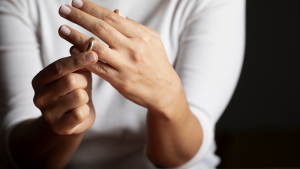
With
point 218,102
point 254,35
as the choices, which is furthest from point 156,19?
point 254,35

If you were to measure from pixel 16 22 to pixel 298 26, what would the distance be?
0.66 m

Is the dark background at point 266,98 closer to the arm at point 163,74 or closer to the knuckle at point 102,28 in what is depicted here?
the arm at point 163,74

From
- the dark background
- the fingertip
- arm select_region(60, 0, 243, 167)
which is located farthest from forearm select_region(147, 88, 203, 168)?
the dark background

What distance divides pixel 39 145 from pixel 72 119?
110mm

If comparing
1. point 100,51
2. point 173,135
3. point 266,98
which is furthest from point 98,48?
point 266,98

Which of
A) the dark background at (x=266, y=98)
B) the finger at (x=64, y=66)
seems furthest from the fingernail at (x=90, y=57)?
the dark background at (x=266, y=98)

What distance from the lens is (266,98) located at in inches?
29.6

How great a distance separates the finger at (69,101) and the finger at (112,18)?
0.20 feet

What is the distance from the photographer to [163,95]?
0.24 metres

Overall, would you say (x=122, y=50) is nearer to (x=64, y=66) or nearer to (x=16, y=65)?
(x=64, y=66)

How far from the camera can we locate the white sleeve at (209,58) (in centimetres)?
35

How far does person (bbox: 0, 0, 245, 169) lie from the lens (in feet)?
0.70

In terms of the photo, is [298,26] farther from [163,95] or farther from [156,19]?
[163,95]

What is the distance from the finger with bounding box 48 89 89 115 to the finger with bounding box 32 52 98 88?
0.7 inches
